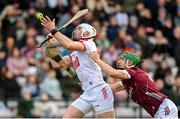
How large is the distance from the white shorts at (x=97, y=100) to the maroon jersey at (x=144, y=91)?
525 millimetres

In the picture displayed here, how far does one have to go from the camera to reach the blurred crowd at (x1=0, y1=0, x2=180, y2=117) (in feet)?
68.3

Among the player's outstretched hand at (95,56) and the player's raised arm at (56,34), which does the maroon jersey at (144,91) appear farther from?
the player's raised arm at (56,34)

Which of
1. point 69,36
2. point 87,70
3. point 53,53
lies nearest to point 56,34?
point 87,70

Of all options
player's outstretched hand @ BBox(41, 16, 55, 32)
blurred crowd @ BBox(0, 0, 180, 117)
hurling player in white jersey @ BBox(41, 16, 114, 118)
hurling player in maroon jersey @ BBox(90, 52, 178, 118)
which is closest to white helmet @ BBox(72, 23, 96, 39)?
hurling player in white jersey @ BBox(41, 16, 114, 118)

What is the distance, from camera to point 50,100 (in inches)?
800

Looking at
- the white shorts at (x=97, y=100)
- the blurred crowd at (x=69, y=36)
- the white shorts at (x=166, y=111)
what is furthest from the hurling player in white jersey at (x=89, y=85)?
the blurred crowd at (x=69, y=36)

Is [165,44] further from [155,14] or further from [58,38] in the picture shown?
[58,38]

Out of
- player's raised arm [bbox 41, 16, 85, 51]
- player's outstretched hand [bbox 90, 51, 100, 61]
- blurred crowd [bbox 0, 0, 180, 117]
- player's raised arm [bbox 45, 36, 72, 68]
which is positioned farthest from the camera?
blurred crowd [bbox 0, 0, 180, 117]

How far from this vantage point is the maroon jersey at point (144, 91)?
14.0 metres

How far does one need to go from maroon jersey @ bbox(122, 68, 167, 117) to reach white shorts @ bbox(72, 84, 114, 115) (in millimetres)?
525

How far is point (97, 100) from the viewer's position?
1440 cm

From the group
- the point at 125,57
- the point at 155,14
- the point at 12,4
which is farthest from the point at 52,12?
the point at 125,57

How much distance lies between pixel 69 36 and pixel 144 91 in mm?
8282

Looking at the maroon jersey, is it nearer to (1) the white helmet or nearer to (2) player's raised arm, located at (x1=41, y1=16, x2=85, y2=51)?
(1) the white helmet
